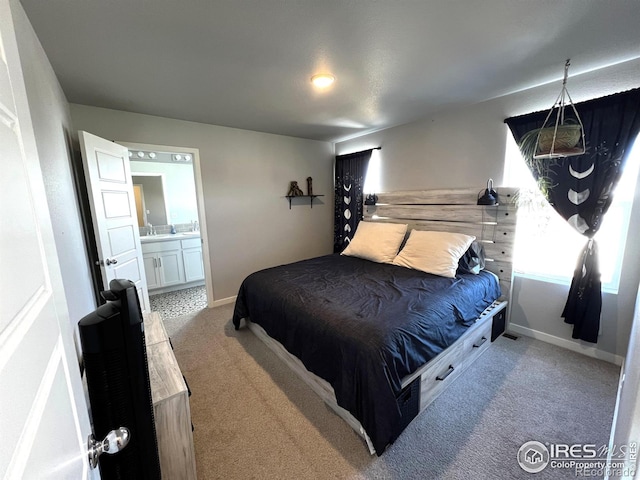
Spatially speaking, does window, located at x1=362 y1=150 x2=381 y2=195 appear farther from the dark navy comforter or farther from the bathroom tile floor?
the bathroom tile floor

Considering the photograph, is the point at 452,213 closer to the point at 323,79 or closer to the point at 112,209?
the point at 323,79

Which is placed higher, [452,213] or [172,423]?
[452,213]

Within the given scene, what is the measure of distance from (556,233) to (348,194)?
2.54 m

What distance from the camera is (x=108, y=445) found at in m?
0.67

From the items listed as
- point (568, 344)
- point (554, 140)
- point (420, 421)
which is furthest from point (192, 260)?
point (568, 344)

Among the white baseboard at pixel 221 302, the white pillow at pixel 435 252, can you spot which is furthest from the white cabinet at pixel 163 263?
the white pillow at pixel 435 252

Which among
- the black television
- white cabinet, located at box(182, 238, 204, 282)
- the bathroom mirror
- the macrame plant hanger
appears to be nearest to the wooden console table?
the black television

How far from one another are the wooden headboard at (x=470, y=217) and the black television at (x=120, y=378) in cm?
299

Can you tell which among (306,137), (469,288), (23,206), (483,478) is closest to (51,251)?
(23,206)

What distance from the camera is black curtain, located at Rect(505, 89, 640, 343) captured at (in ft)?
6.30

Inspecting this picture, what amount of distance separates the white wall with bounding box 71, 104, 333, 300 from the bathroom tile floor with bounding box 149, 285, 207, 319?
40 centimetres

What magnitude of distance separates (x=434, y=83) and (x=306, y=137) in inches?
84.9

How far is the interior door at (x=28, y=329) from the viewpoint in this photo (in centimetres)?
34

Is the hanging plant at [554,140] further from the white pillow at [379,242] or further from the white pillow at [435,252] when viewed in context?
the white pillow at [379,242]
